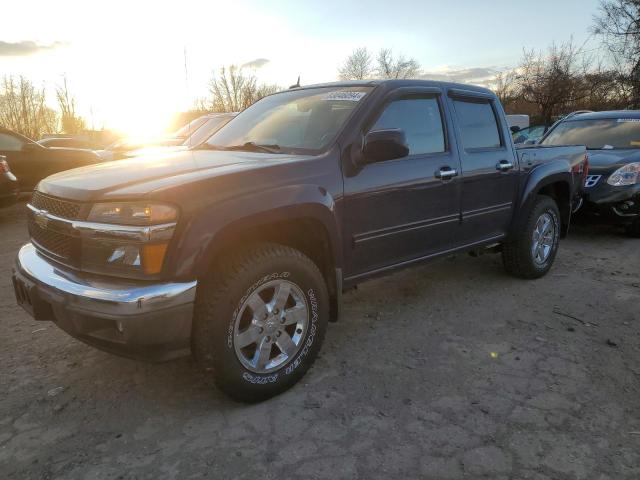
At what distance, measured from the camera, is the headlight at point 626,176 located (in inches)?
249

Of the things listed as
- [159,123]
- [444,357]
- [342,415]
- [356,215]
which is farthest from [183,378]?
[159,123]

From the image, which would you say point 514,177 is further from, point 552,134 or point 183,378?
point 552,134

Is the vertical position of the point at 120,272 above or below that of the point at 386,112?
below

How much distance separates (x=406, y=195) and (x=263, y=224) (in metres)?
1.20

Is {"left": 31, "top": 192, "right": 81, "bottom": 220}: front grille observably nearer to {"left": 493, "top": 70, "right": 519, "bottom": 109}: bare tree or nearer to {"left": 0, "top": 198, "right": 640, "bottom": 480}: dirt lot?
{"left": 0, "top": 198, "right": 640, "bottom": 480}: dirt lot

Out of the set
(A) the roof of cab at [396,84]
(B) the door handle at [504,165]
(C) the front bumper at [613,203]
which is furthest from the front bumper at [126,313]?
(C) the front bumper at [613,203]

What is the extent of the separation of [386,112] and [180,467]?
8.24 feet

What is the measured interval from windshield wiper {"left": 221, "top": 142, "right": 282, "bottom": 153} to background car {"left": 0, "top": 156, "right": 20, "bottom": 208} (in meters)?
5.75

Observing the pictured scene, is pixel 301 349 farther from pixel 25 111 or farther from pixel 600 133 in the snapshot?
pixel 25 111

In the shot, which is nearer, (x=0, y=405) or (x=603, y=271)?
(x=0, y=405)

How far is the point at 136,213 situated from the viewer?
2.29m

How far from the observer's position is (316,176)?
2848mm

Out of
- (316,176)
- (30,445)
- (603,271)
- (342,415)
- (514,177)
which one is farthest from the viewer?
(603,271)

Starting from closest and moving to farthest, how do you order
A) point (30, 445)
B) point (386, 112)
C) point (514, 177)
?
point (30, 445), point (386, 112), point (514, 177)
